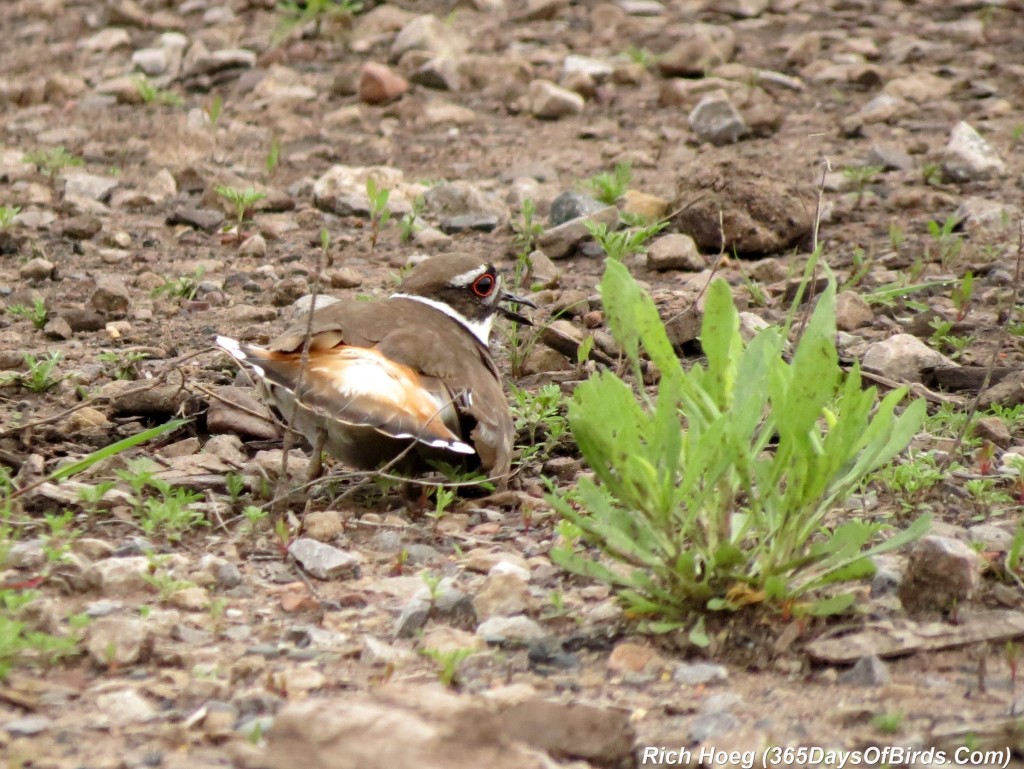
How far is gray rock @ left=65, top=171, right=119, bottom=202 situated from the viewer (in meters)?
8.11

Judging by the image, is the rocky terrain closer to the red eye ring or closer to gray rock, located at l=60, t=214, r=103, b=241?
gray rock, located at l=60, t=214, r=103, b=241

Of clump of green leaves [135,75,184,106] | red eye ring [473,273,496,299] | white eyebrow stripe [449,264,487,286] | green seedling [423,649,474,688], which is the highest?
green seedling [423,649,474,688]

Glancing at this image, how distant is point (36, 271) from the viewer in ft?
22.6

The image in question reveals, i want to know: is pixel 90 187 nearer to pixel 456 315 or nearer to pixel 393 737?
pixel 456 315

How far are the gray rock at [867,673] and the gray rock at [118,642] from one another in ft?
5.47

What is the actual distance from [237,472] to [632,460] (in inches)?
73.4

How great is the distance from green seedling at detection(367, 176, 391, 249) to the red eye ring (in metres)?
1.68

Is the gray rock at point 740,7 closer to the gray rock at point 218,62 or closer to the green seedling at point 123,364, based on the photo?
the gray rock at point 218,62

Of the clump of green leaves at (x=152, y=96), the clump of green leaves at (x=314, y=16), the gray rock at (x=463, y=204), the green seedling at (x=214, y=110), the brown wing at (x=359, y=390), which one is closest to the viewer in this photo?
the brown wing at (x=359, y=390)

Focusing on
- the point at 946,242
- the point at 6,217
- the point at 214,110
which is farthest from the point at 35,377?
the point at 946,242

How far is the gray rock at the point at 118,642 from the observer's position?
3336 millimetres

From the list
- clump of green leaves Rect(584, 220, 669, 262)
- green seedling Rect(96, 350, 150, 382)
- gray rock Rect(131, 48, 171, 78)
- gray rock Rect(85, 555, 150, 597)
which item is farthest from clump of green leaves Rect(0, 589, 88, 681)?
gray rock Rect(131, 48, 171, 78)

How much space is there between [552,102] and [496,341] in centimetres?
354

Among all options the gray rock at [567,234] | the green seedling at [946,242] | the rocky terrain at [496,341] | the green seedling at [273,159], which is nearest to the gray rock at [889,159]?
the rocky terrain at [496,341]
